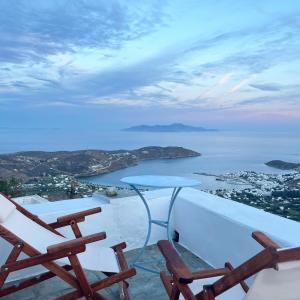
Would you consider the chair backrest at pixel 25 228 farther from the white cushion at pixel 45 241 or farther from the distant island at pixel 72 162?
the distant island at pixel 72 162

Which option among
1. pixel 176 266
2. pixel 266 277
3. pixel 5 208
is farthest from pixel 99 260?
pixel 266 277

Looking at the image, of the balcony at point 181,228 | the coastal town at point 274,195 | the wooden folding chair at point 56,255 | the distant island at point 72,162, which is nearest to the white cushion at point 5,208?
the wooden folding chair at point 56,255

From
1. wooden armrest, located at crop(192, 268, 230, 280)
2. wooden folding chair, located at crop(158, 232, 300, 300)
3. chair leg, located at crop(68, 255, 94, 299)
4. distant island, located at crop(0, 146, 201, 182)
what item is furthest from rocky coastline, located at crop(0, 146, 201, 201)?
wooden folding chair, located at crop(158, 232, 300, 300)

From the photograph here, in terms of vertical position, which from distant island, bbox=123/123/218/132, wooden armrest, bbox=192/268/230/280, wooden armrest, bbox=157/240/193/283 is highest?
distant island, bbox=123/123/218/132

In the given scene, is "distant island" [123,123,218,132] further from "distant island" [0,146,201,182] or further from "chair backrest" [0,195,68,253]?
"chair backrest" [0,195,68,253]

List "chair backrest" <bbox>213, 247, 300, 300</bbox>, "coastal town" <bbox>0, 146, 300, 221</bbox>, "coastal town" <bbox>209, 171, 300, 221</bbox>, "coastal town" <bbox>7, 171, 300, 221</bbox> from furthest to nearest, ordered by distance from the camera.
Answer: "coastal town" <bbox>0, 146, 300, 221</bbox>, "coastal town" <bbox>7, 171, 300, 221</bbox>, "coastal town" <bbox>209, 171, 300, 221</bbox>, "chair backrest" <bbox>213, 247, 300, 300</bbox>
